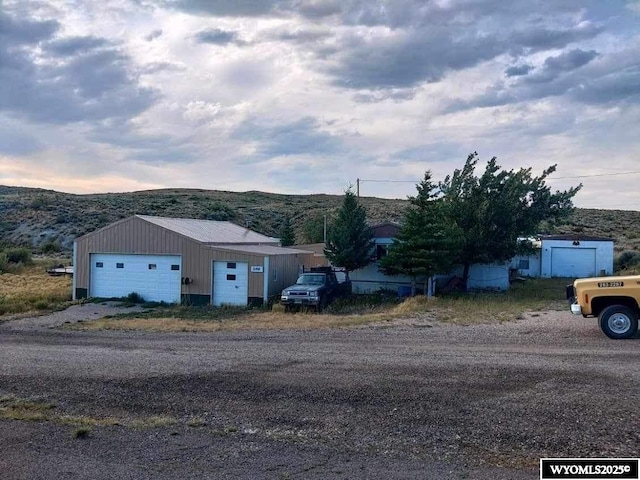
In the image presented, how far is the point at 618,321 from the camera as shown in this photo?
14766 mm

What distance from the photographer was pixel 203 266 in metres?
27.2

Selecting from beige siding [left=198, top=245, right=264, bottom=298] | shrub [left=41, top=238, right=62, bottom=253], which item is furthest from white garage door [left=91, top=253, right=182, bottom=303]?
shrub [left=41, top=238, right=62, bottom=253]

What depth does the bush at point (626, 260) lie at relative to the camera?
39431 mm

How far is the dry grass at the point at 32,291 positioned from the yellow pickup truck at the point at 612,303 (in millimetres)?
19559

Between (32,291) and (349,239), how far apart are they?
15273mm

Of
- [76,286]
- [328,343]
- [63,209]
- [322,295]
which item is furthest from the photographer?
[63,209]

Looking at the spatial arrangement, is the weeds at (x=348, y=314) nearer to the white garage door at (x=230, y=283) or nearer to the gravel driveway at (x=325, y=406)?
the white garage door at (x=230, y=283)

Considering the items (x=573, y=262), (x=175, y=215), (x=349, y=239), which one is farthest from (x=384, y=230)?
(x=175, y=215)

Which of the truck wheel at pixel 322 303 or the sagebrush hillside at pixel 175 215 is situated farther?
the sagebrush hillside at pixel 175 215

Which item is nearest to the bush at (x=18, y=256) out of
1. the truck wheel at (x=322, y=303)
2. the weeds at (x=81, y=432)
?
the truck wheel at (x=322, y=303)

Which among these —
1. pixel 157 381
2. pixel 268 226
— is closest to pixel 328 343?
pixel 157 381

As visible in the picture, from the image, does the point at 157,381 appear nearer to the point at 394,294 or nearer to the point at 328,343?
the point at 328,343

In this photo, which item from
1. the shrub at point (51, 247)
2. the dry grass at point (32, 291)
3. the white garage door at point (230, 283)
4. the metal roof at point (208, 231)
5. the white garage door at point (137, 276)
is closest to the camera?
the dry grass at point (32, 291)

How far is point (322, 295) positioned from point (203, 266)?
18.7 ft
